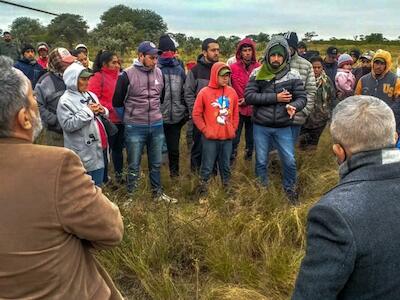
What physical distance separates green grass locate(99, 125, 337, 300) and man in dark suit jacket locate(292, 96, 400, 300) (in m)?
1.63

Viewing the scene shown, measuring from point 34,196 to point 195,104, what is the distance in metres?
4.15

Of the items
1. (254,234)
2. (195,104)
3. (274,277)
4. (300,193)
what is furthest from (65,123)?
(300,193)

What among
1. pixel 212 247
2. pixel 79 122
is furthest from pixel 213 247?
pixel 79 122

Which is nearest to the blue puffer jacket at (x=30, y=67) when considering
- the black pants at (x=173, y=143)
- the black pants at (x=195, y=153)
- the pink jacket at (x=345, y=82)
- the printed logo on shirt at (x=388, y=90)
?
the black pants at (x=173, y=143)

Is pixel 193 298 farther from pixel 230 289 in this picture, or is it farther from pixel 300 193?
pixel 300 193

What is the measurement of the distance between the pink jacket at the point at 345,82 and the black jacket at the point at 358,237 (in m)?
6.79

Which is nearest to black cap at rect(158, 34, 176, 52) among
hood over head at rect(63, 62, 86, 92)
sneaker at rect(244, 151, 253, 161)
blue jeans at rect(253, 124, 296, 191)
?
blue jeans at rect(253, 124, 296, 191)

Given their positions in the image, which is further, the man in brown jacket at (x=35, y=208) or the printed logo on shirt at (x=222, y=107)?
the printed logo on shirt at (x=222, y=107)

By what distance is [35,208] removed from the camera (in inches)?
68.1

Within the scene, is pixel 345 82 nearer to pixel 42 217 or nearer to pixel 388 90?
pixel 388 90

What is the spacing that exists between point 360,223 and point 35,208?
1.22m

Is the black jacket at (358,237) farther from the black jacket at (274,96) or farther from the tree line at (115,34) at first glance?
the tree line at (115,34)

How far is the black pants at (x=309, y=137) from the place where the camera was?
281 inches

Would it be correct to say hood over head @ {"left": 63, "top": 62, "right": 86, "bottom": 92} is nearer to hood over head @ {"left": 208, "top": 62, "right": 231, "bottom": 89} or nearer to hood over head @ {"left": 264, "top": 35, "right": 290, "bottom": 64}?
hood over head @ {"left": 208, "top": 62, "right": 231, "bottom": 89}
